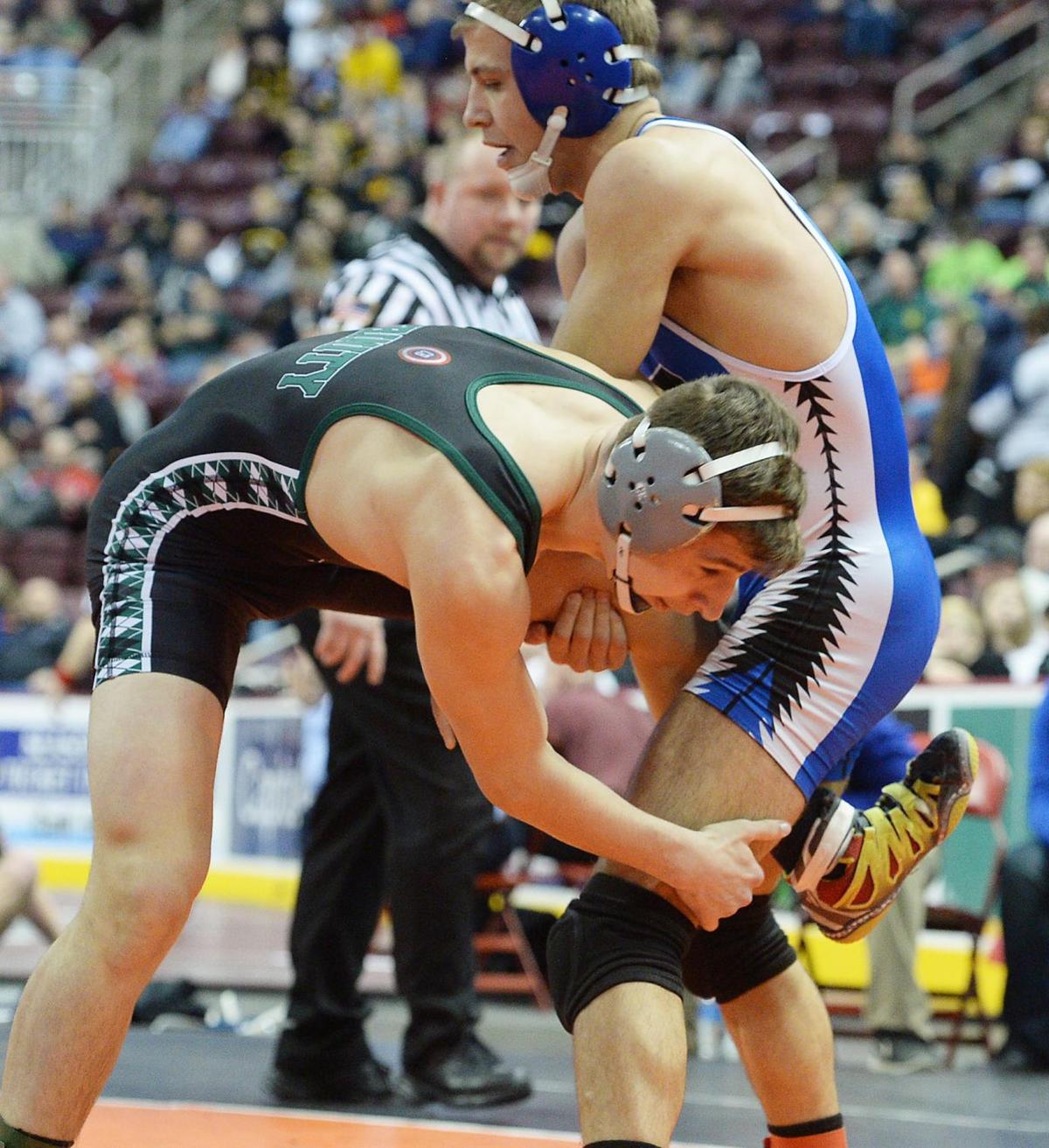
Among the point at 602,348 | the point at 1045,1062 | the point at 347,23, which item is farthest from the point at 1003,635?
the point at 347,23

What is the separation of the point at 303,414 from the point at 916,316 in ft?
27.6

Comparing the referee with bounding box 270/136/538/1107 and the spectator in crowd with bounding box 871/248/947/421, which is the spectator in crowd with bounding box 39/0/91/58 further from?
the referee with bounding box 270/136/538/1107

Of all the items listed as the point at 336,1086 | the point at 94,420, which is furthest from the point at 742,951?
the point at 94,420

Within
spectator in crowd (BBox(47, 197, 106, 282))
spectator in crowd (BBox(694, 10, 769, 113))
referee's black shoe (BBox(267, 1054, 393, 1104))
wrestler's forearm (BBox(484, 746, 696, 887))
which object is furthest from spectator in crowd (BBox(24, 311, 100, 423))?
wrestler's forearm (BBox(484, 746, 696, 887))

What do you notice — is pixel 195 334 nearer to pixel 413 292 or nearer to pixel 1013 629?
pixel 1013 629

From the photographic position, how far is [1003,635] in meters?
7.23

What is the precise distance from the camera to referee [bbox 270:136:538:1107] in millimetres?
4312

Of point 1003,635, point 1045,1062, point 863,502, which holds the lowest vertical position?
point 1045,1062

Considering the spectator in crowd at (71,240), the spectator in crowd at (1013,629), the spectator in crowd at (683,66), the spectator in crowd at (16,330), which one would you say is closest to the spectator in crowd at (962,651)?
the spectator in crowd at (1013,629)

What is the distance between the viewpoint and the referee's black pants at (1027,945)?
227 inches

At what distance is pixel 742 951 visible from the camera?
308 cm

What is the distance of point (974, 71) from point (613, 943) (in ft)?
40.0

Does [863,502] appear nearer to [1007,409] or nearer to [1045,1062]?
[1045,1062]

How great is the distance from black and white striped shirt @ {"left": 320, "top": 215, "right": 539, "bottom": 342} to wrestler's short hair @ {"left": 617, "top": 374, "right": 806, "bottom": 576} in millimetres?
1821
